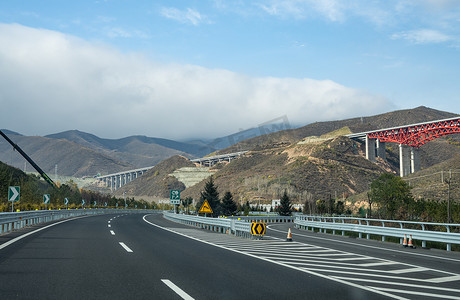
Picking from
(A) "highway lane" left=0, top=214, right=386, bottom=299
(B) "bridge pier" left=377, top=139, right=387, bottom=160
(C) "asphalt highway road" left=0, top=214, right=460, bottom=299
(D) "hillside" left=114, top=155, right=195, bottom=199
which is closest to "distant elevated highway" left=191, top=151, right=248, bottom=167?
(D) "hillside" left=114, top=155, right=195, bottom=199

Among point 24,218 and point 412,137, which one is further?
point 412,137

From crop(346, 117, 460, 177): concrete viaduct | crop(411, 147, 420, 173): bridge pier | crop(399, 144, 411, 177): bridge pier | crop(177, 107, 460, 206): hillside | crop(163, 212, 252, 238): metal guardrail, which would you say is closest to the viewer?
crop(163, 212, 252, 238): metal guardrail

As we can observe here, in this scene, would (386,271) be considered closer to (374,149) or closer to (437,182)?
(437,182)

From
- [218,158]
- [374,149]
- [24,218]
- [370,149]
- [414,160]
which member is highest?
[218,158]

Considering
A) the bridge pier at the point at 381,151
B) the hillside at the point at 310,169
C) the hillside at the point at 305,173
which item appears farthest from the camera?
the bridge pier at the point at 381,151

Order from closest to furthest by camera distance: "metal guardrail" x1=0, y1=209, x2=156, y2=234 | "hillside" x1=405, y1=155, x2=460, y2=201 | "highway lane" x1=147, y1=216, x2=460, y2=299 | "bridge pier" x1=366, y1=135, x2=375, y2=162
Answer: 1. "highway lane" x1=147, y1=216, x2=460, y2=299
2. "metal guardrail" x1=0, y1=209, x2=156, y2=234
3. "hillside" x1=405, y1=155, x2=460, y2=201
4. "bridge pier" x1=366, y1=135, x2=375, y2=162

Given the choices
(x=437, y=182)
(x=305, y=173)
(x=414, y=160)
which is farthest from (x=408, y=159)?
(x=437, y=182)

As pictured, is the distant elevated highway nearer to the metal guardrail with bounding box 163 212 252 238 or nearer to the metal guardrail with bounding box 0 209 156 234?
the metal guardrail with bounding box 0 209 156 234

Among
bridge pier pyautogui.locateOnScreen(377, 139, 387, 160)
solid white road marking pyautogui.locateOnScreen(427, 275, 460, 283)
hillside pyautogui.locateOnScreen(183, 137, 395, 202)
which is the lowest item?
solid white road marking pyautogui.locateOnScreen(427, 275, 460, 283)

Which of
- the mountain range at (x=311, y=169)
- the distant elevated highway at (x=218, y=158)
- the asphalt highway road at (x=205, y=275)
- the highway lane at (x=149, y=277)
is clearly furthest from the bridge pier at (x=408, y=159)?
the highway lane at (x=149, y=277)

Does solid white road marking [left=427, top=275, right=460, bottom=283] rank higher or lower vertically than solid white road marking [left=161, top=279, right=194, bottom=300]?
lower

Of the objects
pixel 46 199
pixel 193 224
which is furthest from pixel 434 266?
pixel 46 199

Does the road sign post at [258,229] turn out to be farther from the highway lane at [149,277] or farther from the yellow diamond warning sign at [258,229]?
the highway lane at [149,277]

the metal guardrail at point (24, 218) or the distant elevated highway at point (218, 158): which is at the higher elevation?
the distant elevated highway at point (218, 158)
